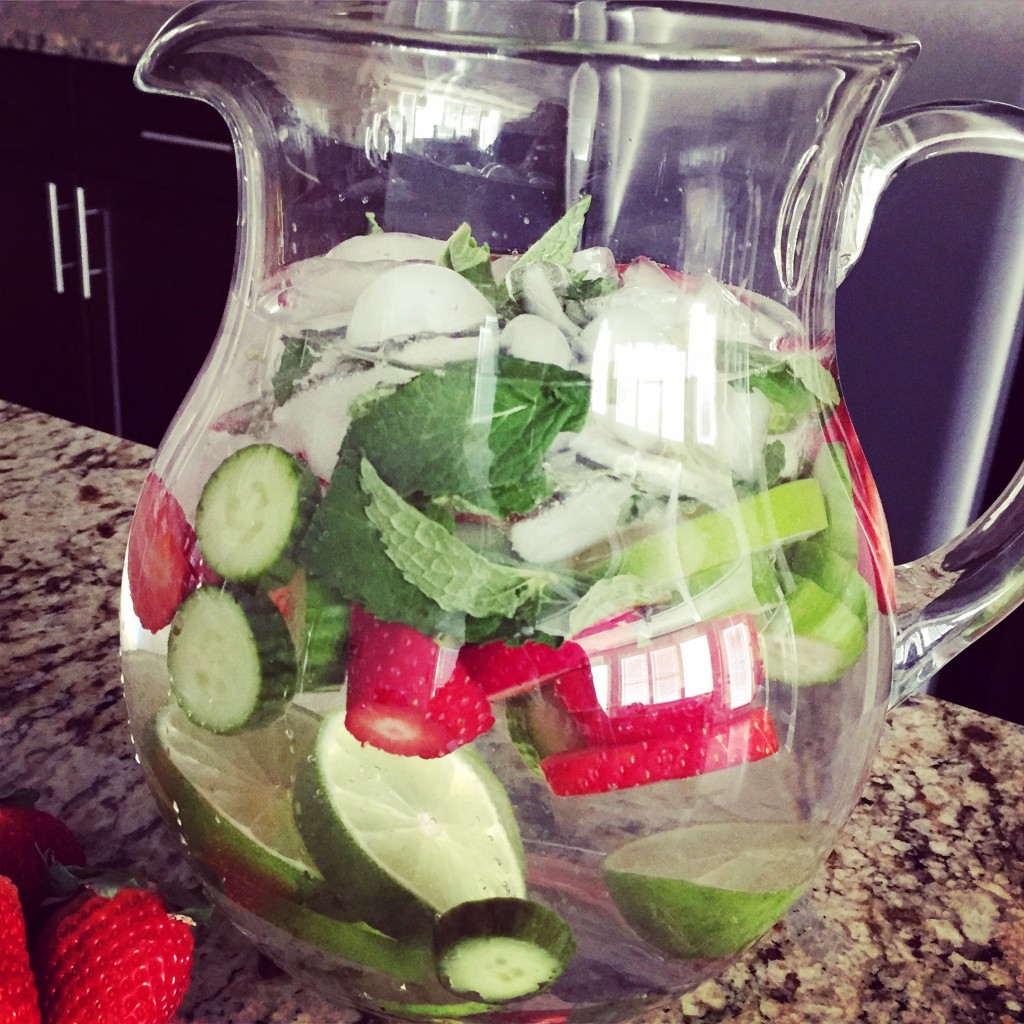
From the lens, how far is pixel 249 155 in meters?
0.41

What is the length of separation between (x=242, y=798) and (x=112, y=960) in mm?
73

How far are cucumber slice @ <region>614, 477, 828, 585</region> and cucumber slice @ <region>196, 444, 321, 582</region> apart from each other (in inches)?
3.9

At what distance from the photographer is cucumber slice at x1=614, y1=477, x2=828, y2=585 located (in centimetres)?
35

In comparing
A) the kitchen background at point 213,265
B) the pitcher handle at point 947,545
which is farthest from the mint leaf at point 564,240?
the kitchen background at point 213,265

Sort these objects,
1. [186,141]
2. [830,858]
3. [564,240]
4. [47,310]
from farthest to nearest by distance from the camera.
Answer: [47,310], [186,141], [830,858], [564,240]

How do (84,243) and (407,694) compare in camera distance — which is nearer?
(407,694)

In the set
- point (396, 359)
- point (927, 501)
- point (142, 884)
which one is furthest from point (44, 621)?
point (927, 501)

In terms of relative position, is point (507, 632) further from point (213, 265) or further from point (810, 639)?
point (213, 265)

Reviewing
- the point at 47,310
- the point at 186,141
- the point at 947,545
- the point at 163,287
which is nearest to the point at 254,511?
the point at 947,545

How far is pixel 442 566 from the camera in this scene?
13.1 inches

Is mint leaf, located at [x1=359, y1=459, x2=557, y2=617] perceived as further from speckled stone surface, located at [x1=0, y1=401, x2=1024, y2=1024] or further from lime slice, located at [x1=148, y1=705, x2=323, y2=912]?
speckled stone surface, located at [x1=0, y1=401, x2=1024, y2=1024]

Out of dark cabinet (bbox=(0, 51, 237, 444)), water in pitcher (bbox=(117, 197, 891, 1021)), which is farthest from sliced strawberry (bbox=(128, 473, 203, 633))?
dark cabinet (bbox=(0, 51, 237, 444))

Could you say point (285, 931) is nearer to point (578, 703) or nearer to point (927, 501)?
point (578, 703)

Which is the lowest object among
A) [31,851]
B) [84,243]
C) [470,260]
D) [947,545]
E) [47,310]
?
[47,310]
